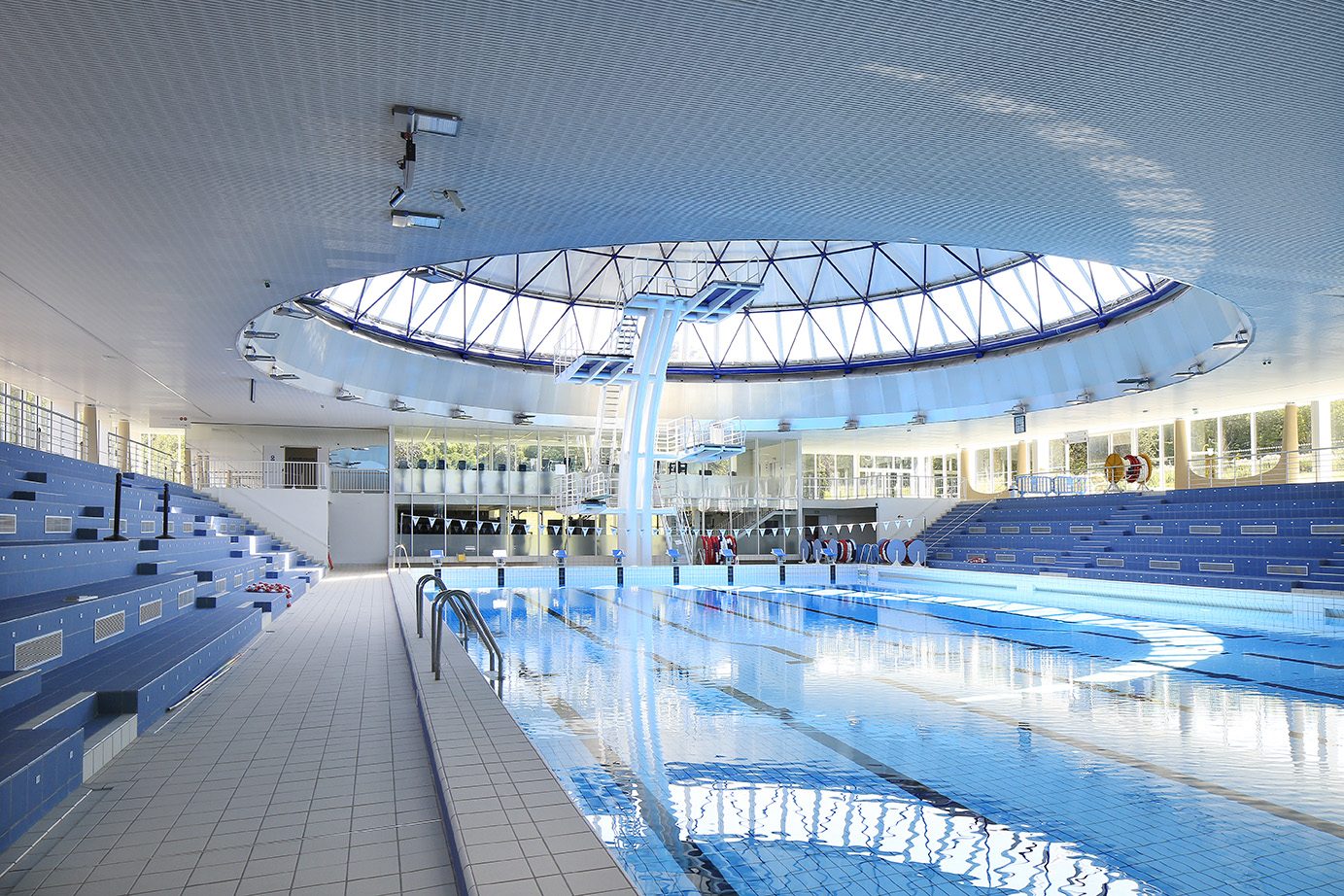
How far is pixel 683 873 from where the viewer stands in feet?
14.3

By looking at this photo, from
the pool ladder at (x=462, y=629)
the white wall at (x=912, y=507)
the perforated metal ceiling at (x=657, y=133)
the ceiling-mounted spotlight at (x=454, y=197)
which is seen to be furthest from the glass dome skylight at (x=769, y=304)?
the ceiling-mounted spotlight at (x=454, y=197)

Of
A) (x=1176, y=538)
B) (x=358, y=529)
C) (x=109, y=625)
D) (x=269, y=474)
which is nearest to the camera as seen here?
(x=109, y=625)

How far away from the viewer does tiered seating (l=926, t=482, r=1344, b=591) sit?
57.6 feet

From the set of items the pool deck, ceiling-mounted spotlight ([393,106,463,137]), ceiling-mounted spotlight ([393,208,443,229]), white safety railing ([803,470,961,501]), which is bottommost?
the pool deck

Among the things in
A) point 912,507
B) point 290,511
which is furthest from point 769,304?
point 290,511

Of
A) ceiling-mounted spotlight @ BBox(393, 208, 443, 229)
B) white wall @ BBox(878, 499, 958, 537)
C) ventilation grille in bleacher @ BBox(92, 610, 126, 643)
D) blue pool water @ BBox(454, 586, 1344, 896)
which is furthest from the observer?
white wall @ BBox(878, 499, 958, 537)

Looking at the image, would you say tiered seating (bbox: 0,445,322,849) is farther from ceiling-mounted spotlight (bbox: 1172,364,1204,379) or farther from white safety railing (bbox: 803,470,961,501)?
white safety railing (bbox: 803,470,961,501)

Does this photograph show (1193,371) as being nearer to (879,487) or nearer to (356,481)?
(879,487)

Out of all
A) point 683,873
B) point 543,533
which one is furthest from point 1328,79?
point 543,533

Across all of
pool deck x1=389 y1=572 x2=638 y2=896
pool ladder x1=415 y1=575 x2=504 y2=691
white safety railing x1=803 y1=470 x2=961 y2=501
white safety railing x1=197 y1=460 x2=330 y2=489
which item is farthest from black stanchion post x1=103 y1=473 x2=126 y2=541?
white safety railing x1=803 y1=470 x2=961 y2=501

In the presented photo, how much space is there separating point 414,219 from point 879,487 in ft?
91.9

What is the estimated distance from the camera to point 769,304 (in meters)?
27.0

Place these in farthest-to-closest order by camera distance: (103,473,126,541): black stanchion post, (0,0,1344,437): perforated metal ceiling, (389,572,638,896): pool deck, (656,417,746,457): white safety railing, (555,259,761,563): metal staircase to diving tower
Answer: (656,417,746,457): white safety railing → (555,259,761,563): metal staircase to diving tower → (103,473,126,541): black stanchion post → (0,0,1344,437): perforated metal ceiling → (389,572,638,896): pool deck

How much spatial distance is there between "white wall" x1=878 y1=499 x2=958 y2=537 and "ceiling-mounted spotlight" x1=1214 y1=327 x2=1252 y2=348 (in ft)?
49.2
